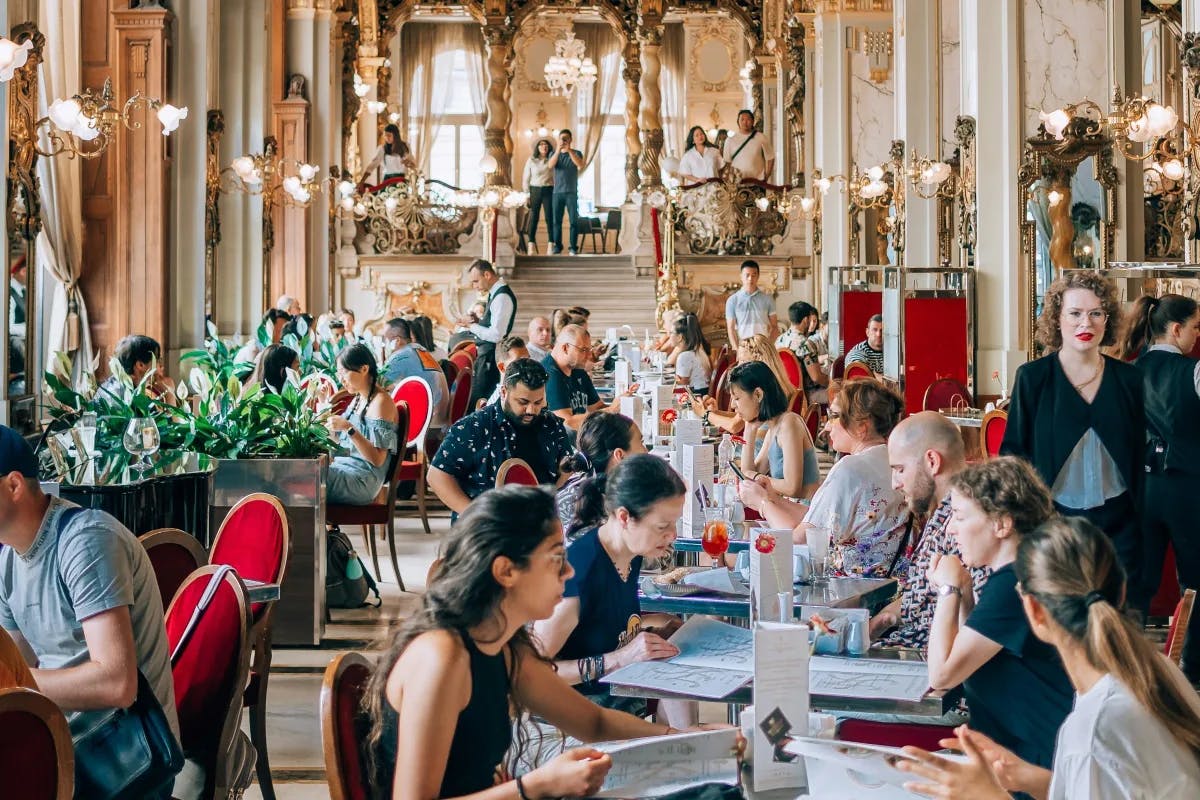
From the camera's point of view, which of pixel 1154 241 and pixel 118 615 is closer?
A: pixel 118 615

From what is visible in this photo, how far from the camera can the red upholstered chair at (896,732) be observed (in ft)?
10.2

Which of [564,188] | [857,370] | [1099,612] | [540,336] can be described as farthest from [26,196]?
[564,188]

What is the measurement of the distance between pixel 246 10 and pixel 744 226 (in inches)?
287

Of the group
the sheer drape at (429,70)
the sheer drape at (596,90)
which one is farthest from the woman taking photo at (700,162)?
the sheer drape at (429,70)

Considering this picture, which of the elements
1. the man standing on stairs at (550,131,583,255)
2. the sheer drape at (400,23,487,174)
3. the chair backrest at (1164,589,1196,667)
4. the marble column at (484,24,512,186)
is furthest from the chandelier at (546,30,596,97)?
the chair backrest at (1164,589,1196,667)

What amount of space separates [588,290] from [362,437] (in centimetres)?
1484

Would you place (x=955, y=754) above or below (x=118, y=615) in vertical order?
below

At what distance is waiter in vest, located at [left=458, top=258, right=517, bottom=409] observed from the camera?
1129 centimetres

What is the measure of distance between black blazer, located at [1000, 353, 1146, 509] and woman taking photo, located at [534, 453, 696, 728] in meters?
1.67

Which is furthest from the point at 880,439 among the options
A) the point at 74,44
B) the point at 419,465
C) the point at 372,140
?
the point at 372,140

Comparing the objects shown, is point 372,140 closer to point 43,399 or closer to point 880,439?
point 43,399

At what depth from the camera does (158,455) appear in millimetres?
5234

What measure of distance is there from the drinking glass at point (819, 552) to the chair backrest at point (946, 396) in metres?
5.41

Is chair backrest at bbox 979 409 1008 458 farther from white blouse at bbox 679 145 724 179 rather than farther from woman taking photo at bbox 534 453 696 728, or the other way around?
white blouse at bbox 679 145 724 179
